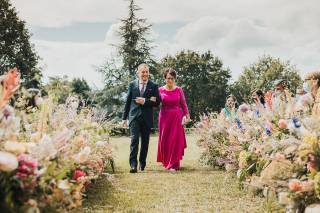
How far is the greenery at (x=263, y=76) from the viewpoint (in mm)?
67375

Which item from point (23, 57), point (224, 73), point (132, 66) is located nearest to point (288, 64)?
point (224, 73)

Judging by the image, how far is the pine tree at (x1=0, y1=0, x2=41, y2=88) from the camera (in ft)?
135

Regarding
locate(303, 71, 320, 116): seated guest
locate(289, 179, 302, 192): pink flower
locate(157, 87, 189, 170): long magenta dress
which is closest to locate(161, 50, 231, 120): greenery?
locate(157, 87, 189, 170): long magenta dress

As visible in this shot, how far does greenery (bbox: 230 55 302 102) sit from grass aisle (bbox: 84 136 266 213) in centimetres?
5813

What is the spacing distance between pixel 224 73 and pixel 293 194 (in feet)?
209

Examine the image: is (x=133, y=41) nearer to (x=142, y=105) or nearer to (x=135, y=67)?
(x=135, y=67)

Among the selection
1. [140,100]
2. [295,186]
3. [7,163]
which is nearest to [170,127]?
[140,100]

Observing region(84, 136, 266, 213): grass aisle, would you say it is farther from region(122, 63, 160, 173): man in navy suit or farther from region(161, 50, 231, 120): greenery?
region(161, 50, 231, 120): greenery

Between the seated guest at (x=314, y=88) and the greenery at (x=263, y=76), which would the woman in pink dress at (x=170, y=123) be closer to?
the seated guest at (x=314, y=88)

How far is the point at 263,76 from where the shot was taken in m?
68.4

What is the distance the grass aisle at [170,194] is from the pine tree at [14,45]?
3325 cm

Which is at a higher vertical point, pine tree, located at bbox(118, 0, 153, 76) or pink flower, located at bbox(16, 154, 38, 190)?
pine tree, located at bbox(118, 0, 153, 76)

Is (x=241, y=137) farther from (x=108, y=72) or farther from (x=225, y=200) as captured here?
(x=108, y=72)

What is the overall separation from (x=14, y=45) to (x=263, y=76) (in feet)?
120
